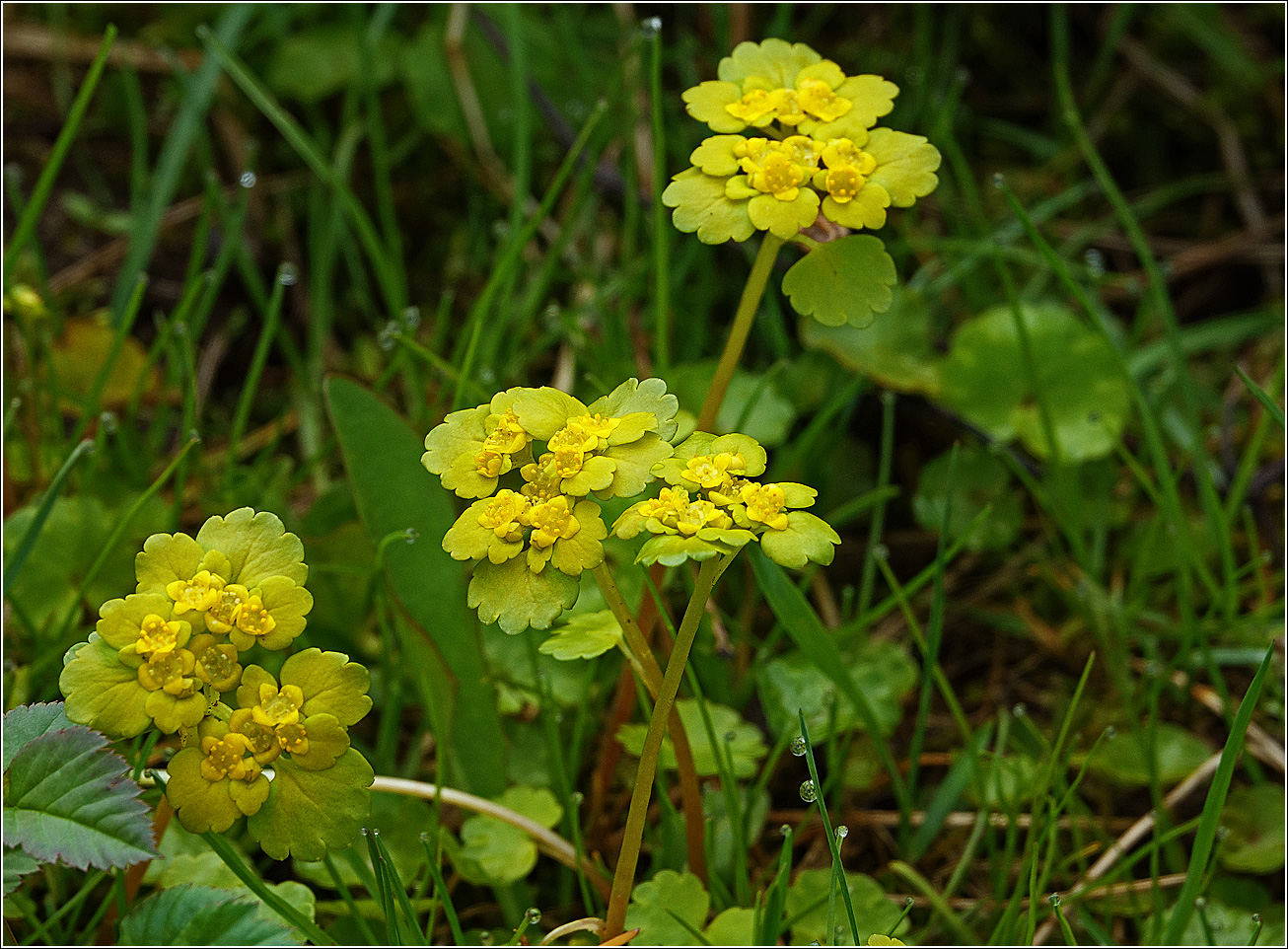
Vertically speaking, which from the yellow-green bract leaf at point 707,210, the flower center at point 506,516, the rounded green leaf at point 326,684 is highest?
the yellow-green bract leaf at point 707,210

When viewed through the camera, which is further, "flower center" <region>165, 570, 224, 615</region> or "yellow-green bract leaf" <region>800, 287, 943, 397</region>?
"yellow-green bract leaf" <region>800, 287, 943, 397</region>

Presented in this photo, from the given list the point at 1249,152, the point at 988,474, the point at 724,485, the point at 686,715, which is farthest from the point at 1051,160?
the point at 724,485

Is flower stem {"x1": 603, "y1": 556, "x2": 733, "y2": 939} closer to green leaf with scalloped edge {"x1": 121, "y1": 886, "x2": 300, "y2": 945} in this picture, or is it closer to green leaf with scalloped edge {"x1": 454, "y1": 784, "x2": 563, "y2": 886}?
green leaf with scalloped edge {"x1": 454, "y1": 784, "x2": 563, "y2": 886}

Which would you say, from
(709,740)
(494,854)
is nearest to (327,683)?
(494,854)

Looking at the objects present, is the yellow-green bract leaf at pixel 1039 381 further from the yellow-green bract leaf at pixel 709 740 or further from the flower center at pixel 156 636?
the flower center at pixel 156 636

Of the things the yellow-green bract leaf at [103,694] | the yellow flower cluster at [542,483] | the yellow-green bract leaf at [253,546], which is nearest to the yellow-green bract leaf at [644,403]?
the yellow flower cluster at [542,483]

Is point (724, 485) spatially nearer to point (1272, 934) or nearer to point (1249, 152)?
point (1272, 934)

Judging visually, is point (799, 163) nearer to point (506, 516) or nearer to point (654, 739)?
point (506, 516)

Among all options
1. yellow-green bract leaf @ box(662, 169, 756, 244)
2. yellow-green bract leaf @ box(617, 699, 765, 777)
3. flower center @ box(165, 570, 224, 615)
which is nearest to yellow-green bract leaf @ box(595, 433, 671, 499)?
yellow-green bract leaf @ box(662, 169, 756, 244)
